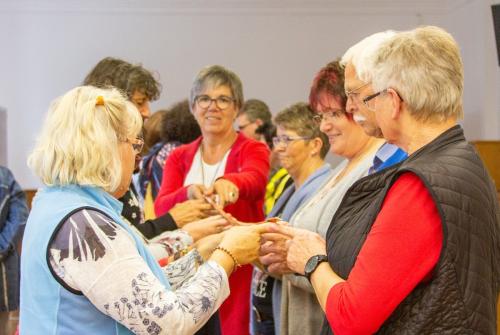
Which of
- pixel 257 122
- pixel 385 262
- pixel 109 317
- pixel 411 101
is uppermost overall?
pixel 411 101

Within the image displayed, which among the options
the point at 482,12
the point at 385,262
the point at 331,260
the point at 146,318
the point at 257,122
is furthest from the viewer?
the point at 482,12

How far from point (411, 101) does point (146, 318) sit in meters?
0.74

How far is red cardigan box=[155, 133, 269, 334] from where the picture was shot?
288cm

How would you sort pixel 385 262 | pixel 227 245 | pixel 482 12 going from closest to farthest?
pixel 385 262 → pixel 227 245 → pixel 482 12

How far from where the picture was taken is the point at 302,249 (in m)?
1.78

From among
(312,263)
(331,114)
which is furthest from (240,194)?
(312,263)

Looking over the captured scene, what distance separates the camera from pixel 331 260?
1634 millimetres

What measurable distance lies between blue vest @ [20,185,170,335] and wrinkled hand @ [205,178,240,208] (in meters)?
1.15

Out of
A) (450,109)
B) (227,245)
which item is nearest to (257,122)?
(227,245)

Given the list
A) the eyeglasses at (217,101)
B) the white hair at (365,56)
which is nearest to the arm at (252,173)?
the eyeglasses at (217,101)

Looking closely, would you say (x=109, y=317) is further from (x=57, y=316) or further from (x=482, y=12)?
(x=482, y=12)

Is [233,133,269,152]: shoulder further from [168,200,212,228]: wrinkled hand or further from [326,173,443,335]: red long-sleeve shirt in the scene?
[326,173,443,335]: red long-sleeve shirt

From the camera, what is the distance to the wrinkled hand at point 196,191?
2.73m

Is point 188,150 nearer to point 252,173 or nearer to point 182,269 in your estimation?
point 252,173
